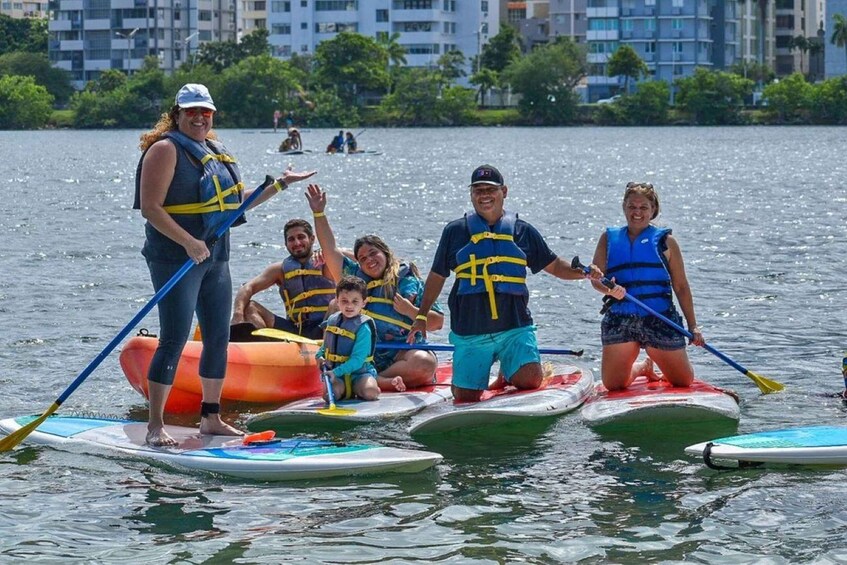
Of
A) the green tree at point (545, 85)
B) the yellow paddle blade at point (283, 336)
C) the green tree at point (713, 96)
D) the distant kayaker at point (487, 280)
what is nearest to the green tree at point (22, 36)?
the green tree at point (545, 85)

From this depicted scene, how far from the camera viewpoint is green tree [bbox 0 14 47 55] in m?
173

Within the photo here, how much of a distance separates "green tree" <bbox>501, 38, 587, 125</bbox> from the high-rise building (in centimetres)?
4747

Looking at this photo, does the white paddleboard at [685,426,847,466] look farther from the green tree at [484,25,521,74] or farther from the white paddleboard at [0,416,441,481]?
the green tree at [484,25,521,74]

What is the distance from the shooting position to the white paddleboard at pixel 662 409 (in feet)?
33.8

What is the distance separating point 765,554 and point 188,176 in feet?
13.2

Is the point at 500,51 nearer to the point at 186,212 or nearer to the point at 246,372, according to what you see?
Result: the point at 246,372

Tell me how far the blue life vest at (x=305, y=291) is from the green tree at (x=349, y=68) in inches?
4819

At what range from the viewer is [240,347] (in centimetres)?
1169

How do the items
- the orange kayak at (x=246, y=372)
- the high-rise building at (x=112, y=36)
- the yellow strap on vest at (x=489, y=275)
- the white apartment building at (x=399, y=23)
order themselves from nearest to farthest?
the yellow strap on vest at (x=489, y=275), the orange kayak at (x=246, y=372), the white apartment building at (x=399, y=23), the high-rise building at (x=112, y=36)

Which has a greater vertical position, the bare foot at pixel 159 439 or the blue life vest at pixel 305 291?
the blue life vest at pixel 305 291

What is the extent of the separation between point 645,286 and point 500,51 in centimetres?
Answer: 13586

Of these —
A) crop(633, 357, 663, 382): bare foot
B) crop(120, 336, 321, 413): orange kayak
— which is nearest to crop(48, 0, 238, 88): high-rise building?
crop(120, 336, 321, 413): orange kayak

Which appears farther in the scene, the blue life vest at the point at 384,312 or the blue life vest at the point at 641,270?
the blue life vest at the point at 384,312

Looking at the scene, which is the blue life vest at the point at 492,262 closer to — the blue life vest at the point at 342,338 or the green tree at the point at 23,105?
the blue life vest at the point at 342,338
